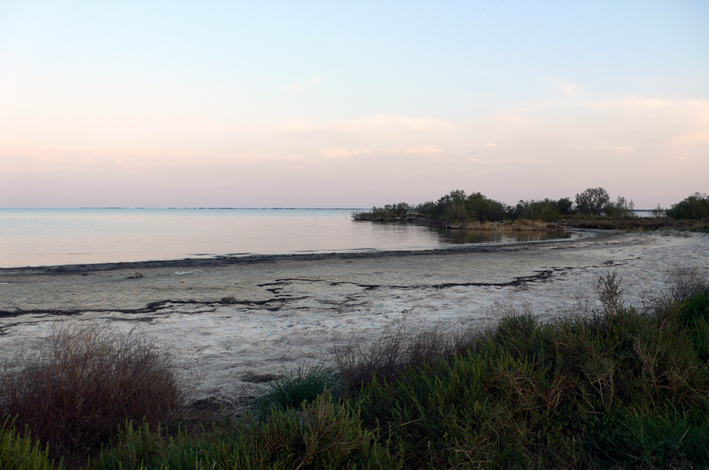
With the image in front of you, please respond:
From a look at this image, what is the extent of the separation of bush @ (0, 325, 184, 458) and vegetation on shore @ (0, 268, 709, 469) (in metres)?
0.01

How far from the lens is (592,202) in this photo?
73062 millimetres

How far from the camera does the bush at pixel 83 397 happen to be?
9.39 ft

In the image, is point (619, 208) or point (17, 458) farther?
point (619, 208)

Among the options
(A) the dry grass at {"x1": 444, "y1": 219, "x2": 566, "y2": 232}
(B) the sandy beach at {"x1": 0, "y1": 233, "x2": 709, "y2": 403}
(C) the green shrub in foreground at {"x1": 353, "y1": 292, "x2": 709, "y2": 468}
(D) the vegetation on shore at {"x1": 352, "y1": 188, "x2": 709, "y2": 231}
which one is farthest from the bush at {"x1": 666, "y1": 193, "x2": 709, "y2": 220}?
(C) the green shrub in foreground at {"x1": 353, "y1": 292, "x2": 709, "y2": 468}

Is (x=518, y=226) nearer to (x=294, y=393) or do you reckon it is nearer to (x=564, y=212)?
(x=564, y=212)

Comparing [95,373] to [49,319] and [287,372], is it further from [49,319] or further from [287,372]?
[49,319]

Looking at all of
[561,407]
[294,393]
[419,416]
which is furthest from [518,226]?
[419,416]

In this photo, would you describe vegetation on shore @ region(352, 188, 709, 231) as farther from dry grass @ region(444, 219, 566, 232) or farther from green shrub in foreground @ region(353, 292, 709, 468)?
green shrub in foreground @ region(353, 292, 709, 468)

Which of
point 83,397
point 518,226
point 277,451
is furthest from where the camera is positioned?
point 518,226

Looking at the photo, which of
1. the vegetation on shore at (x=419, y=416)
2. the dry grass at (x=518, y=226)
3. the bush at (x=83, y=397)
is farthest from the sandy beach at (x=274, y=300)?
the dry grass at (x=518, y=226)

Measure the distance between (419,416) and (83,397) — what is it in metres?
2.38

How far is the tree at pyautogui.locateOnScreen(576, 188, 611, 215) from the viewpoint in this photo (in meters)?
71.8

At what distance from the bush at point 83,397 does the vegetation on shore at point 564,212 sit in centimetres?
4490

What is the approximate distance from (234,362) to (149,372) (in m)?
1.87
